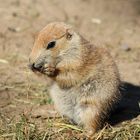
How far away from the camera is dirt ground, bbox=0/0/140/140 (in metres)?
5.79

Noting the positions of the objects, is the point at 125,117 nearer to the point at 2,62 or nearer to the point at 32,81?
the point at 32,81

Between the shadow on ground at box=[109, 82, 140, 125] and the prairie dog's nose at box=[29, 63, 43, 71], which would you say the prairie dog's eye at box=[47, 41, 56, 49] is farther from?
the shadow on ground at box=[109, 82, 140, 125]

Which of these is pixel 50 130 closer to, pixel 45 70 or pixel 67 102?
pixel 67 102

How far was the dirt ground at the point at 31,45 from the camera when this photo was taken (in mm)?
5785

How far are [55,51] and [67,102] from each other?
1.82 ft

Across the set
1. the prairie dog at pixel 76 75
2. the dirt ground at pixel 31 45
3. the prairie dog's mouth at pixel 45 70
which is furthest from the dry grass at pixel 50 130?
the prairie dog's mouth at pixel 45 70

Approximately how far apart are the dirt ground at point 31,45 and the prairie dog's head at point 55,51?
1.87 feet

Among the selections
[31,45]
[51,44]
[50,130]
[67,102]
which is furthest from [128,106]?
[31,45]

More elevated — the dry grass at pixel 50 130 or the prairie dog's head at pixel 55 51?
the prairie dog's head at pixel 55 51

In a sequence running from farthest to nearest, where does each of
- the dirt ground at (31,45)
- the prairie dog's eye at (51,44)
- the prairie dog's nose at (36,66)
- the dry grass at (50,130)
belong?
the dirt ground at (31,45)
the prairie dog's eye at (51,44)
the prairie dog's nose at (36,66)
the dry grass at (50,130)

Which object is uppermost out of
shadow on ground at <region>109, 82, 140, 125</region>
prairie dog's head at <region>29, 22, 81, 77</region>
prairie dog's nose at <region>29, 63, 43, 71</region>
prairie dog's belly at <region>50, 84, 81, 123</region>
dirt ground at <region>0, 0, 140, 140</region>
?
prairie dog's head at <region>29, 22, 81, 77</region>

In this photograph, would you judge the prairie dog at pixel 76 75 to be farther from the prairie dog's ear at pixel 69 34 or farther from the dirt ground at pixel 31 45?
the dirt ground at pixel 31 45

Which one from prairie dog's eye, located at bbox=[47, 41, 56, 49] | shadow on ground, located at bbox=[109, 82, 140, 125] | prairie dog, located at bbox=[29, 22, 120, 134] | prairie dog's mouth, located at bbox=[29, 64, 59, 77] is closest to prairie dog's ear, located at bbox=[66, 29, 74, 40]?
prairie dog, located at bbox=[29, 22, 120, 134]

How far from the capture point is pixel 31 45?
327 inches
